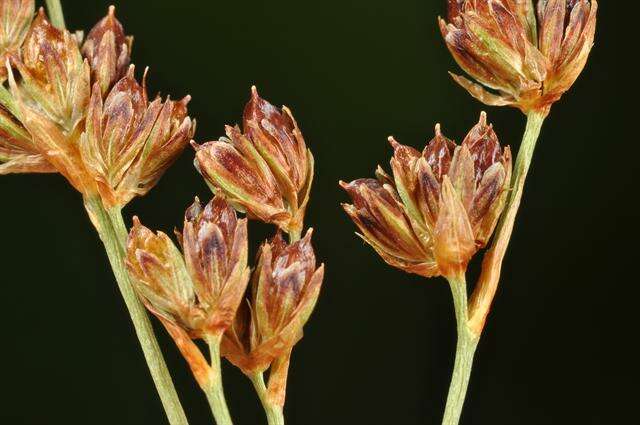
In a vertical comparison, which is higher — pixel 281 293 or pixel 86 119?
pixel 86 119

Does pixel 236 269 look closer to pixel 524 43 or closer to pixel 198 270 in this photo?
pixel 198 270

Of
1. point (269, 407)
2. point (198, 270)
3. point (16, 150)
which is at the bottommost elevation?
point (269, 407)

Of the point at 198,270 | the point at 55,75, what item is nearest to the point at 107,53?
the point at 55,75

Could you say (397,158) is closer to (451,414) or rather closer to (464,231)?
(464,231)

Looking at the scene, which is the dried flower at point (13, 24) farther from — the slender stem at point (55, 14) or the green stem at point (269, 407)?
the green stem at point (269, 407)

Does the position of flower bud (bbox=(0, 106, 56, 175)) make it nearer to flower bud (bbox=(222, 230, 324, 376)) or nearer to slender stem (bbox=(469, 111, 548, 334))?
flower bud (bbox=(222, 230, 324, 376))

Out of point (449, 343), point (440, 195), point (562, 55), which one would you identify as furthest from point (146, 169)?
point (449, 343)
